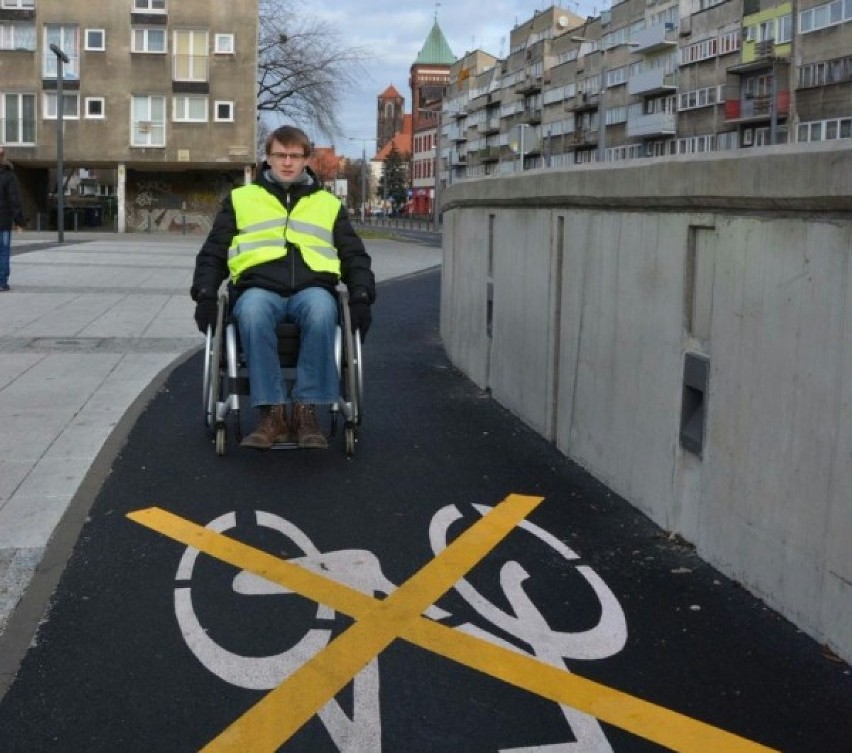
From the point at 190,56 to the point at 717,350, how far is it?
50.8 meters

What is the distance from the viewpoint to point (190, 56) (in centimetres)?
5278

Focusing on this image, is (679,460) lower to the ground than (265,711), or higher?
higher

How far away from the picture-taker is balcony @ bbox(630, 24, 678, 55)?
84.1 m

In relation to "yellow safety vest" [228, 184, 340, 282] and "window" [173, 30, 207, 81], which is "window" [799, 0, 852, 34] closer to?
"window" [173, 30, 207, 81]

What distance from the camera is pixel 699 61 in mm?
80250

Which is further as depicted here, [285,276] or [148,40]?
[148,40]

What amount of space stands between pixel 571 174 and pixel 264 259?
1.77 metres

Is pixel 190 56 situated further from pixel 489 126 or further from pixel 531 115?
pixel 489 126

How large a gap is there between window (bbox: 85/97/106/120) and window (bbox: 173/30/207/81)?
330 cm

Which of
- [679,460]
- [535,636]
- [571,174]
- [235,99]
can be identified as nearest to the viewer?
[535,636]

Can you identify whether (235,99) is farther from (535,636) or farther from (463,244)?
(535,636)

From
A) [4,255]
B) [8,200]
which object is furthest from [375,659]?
[8,200]

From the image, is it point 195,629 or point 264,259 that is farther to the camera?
point 264,259

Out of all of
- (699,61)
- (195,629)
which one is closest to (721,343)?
(195,629)
